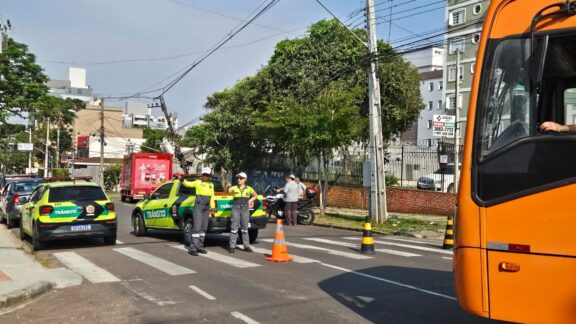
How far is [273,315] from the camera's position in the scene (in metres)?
6.90

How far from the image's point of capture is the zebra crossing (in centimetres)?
1004

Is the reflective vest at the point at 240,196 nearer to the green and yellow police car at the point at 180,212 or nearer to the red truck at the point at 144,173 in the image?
the green and yellow police car at the point at 180,212

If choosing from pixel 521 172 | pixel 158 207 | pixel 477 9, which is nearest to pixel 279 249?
pixel 158 207

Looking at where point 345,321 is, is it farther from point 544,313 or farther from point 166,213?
point 166,213

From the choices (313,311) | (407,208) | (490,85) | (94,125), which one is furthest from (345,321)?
(94,125)

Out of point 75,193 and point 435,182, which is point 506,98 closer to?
point 75,193

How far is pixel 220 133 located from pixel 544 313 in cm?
3038

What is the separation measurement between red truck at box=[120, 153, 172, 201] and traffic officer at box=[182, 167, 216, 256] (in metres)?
23.5

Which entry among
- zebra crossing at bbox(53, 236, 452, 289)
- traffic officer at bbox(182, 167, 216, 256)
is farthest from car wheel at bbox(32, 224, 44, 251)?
traffic officer at bbox(182, 167, 216, 256)

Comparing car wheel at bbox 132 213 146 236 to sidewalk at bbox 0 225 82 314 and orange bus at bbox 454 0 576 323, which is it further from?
orange bus at bbox 454 0 576 323

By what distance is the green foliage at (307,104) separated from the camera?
22891 mm

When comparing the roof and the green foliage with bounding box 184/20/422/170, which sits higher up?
the roof

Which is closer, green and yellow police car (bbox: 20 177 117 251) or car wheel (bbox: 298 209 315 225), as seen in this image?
green and yellow police car (bbox: 20 177 117 251)

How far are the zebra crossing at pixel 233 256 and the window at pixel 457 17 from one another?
162ft
